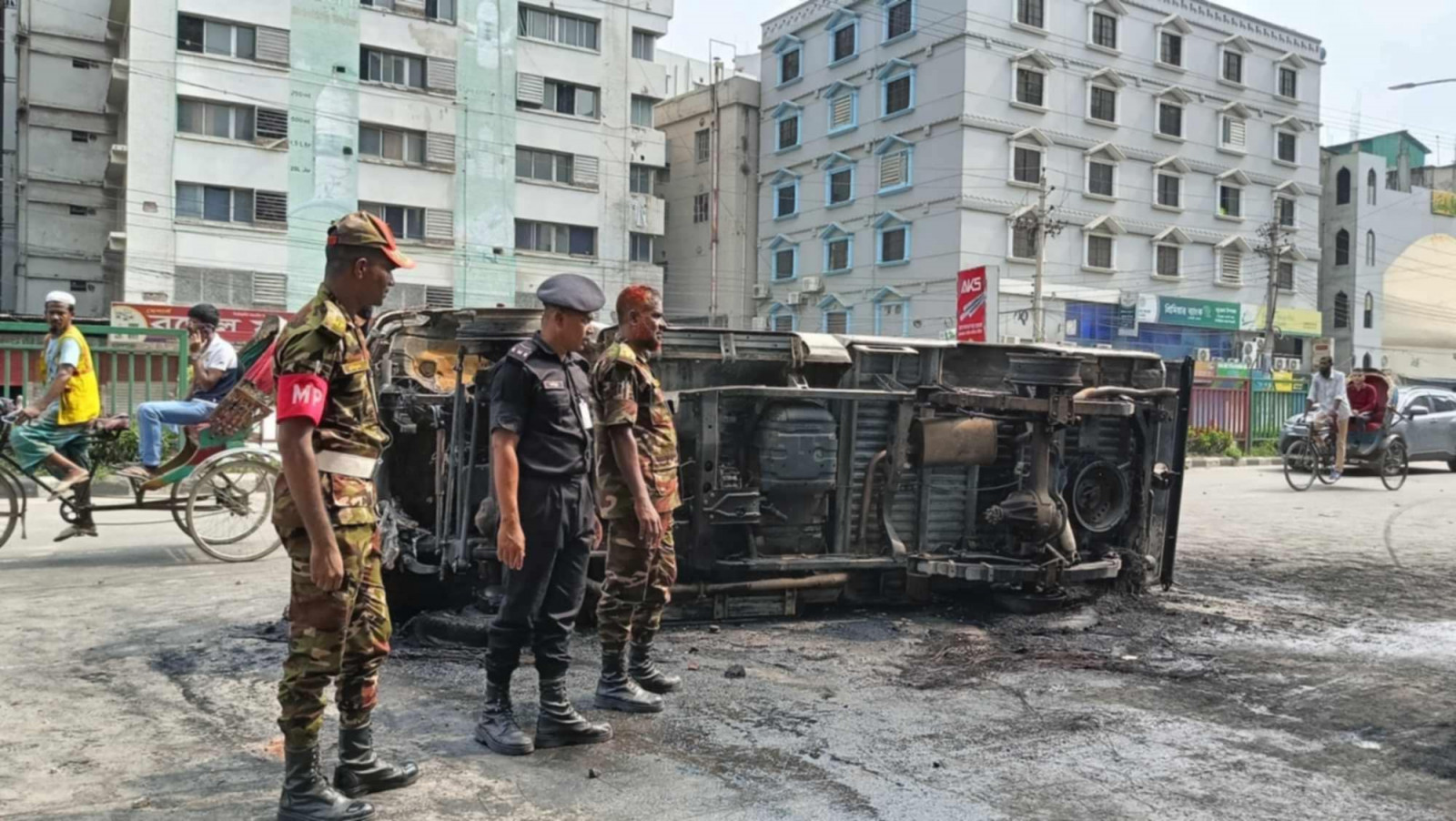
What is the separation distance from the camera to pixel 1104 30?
44.0 meters

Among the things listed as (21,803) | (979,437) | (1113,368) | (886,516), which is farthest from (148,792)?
(1113,368)

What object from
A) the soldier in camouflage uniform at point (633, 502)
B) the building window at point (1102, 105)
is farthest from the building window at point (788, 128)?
the soldier in camouflage uniform at point (633, 502)

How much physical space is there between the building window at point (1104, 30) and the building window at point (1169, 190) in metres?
5.61

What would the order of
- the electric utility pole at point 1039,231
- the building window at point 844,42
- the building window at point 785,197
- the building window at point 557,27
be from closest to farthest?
the electric utility pole at point 1039,231 < the building window at point 557,27 < the building window at point 844,42 < the building window at point 785,197

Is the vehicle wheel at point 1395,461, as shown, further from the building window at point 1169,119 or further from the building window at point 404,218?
the building window at point 1169,119

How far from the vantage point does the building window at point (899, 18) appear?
4231 cm

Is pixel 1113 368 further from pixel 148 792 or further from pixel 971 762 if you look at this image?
pixel 148 792

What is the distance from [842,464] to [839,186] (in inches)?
1599

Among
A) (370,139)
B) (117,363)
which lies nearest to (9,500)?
(117,363)

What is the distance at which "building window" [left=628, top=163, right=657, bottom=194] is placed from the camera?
4147 cm

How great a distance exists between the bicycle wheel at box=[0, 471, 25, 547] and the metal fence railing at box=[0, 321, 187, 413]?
517 cm

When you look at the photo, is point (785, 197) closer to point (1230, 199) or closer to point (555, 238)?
point (555, 238)

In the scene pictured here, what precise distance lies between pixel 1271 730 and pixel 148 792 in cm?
436

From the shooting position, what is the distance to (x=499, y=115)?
36.8 m
